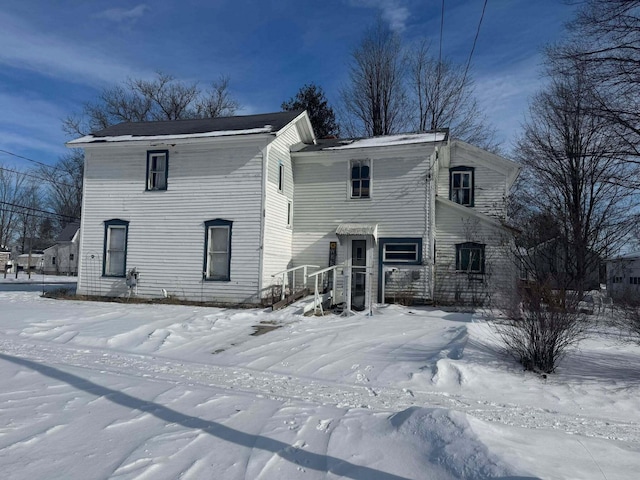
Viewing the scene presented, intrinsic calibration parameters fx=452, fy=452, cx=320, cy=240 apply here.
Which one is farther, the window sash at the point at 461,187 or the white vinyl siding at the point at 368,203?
the window sash at the point at 461,187

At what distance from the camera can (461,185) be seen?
1897 centimetres

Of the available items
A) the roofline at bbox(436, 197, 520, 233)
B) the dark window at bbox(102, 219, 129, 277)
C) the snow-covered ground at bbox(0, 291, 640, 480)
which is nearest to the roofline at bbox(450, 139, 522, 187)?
the roofline at bbox(436, 197, 520, 233)

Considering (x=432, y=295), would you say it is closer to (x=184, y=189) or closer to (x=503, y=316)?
(x=503, y=316)

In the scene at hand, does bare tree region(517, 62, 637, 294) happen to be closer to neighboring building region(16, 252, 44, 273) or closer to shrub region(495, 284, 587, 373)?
shrub region(495, 284, 587, 373)

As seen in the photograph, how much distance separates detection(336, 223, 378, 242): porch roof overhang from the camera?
51.8 feet

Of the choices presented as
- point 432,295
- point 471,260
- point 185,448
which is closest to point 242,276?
point 432,295

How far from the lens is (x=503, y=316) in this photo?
8.55 m

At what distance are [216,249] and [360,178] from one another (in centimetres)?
583

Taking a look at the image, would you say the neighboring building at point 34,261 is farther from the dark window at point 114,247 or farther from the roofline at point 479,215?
the roofline at point 479,215

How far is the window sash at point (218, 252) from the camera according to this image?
14820mm

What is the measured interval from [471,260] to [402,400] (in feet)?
37.7

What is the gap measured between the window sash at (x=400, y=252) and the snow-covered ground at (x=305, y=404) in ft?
18.4

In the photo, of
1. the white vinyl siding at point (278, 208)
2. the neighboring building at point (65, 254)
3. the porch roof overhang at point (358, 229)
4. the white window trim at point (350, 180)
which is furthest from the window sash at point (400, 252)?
the neighboring building at point (65, 254)

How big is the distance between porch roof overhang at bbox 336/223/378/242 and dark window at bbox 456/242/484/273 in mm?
3126
